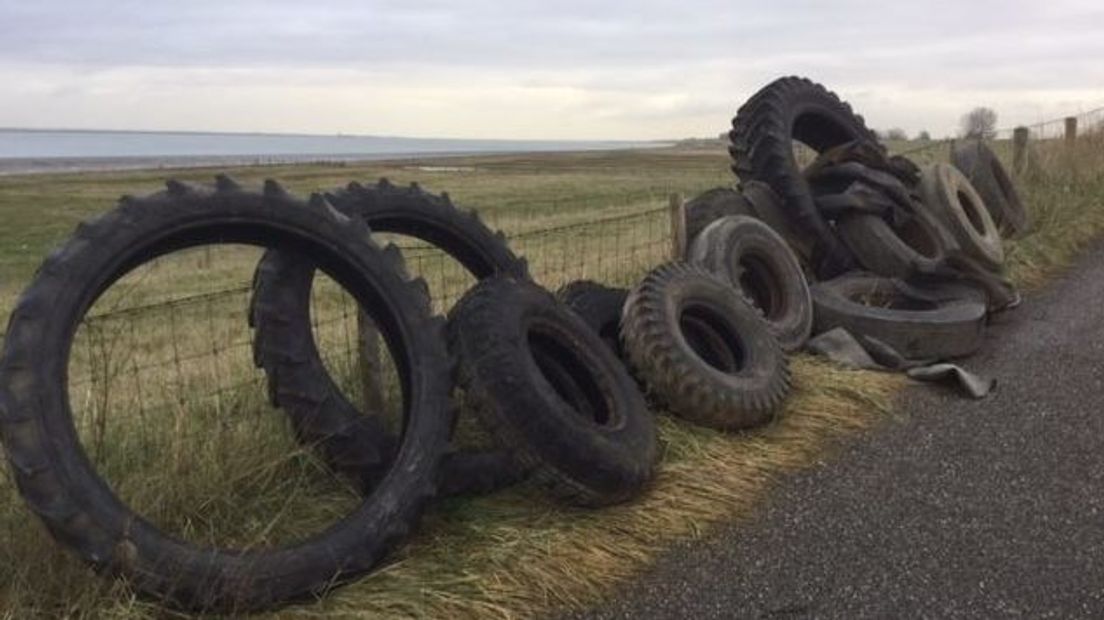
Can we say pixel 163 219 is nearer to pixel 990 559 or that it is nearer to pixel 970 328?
pixel 990 559

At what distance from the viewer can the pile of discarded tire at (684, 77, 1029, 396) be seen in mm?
7586

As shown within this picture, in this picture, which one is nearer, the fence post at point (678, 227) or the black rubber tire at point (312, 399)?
the black rubber tire at point (312, 399)

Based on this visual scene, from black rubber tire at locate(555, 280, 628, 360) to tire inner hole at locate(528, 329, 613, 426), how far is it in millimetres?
772

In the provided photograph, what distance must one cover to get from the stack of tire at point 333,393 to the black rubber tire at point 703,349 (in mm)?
351

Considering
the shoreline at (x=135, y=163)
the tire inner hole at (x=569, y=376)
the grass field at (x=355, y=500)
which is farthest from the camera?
the shoreline at (x=135, y=163)

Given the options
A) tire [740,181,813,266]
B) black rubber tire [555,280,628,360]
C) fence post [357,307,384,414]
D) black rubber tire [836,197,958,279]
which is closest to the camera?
fence post [357,307,384,414]

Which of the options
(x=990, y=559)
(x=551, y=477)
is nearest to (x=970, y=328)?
(x=990, y=559)

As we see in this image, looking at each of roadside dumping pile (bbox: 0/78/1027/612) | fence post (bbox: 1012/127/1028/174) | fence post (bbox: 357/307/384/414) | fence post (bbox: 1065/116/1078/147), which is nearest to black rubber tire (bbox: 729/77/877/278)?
roadside dumping pile (bbox: 0/78/1027/612)

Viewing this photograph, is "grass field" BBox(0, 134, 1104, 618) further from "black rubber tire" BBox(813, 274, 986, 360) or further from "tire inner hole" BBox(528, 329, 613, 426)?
"black rubber tire" BBox(813, 274, 986, 360)

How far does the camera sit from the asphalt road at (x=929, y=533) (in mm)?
3992

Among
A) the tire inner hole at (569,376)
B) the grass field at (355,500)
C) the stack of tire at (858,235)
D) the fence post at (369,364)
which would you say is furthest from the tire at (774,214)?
the fence post at (369,364)

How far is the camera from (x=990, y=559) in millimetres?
4301

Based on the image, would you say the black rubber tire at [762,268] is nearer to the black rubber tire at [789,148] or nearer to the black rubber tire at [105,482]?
the black rubber tire at [789,148]

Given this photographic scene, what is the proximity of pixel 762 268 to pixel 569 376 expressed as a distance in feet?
9.29
